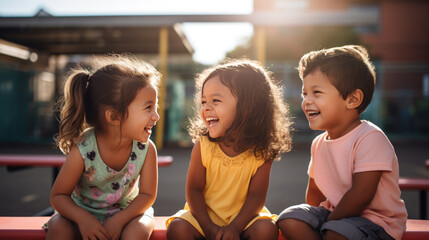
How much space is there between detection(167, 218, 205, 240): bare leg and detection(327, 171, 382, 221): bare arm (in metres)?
0.66

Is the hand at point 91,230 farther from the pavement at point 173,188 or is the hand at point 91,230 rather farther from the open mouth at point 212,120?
the pavement at point 173,188

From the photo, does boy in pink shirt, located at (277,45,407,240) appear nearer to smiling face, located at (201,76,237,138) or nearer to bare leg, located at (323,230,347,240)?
bare leg, located at (323,230,347,240)

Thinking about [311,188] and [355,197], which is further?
[311,188]

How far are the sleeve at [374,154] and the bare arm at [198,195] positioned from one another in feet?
2.31

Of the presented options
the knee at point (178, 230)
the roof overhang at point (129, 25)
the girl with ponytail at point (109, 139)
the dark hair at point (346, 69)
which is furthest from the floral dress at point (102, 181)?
the roof overhang at point (129, 25)

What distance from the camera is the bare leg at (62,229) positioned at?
1.58 metres

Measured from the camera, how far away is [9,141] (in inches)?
459

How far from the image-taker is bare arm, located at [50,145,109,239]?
1584 millimetres

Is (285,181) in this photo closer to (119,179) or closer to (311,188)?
(311,188)

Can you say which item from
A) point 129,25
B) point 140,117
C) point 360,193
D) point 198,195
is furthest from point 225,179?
point 129,25

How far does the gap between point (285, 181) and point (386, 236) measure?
150 inches

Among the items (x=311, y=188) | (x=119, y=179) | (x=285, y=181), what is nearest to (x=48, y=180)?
(x=285, y=181)

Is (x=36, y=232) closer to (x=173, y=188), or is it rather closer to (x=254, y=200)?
(x=254, y=200)

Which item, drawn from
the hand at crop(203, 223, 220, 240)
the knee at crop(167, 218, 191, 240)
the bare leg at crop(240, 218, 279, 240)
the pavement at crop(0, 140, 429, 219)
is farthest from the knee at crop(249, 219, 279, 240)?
the pavement at crop(0, 140, 429, 219)
